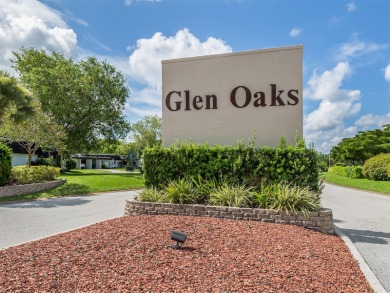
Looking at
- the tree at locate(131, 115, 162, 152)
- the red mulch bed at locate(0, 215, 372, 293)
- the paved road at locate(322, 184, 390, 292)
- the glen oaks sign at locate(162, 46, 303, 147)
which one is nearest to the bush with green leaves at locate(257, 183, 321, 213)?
the red mulch bed at locate(0, 215, 372, 293)

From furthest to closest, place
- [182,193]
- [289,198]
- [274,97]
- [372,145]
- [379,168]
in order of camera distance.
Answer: [372,145], [379,168], [274,97], [182,193], [289,198]

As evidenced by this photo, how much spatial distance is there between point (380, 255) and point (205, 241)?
339 centimetres

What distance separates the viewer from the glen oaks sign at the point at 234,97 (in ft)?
27.1

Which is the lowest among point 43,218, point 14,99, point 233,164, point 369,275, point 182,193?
point 43,218

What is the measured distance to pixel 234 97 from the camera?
8648 mm

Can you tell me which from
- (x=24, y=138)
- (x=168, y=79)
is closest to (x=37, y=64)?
(x=24, y=138)

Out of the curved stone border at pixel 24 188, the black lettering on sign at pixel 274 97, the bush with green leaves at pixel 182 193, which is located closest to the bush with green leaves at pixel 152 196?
the bush with green leaves at pixel 182 193

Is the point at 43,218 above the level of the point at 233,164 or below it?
below

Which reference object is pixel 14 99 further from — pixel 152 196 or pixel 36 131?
pixel 152 196

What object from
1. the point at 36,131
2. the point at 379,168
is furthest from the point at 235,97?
the point at 379,168

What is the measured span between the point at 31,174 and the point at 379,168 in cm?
2828

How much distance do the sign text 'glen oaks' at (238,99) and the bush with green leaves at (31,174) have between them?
997 centimetres

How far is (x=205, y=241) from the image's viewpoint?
4.78 meters

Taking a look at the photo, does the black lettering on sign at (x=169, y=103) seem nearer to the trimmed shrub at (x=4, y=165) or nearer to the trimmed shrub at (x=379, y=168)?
the trimmed shrub at (x=4, y=165)
